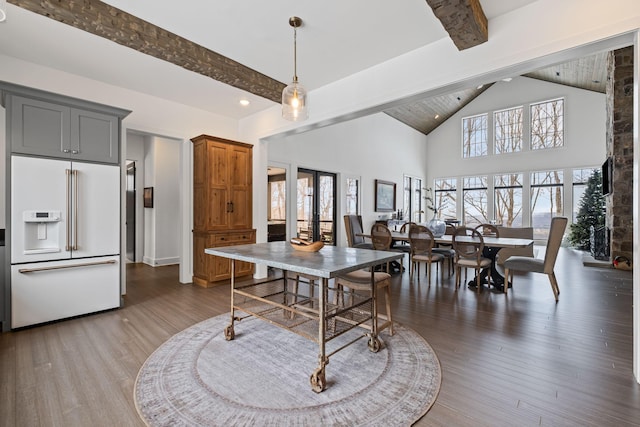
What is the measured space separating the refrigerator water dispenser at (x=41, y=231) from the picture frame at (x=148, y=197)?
3.34 meters

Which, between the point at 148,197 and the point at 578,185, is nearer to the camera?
the point at 148,197

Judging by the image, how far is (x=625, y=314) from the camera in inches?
131

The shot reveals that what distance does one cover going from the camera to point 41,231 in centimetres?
303

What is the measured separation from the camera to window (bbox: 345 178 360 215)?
8.09 meters

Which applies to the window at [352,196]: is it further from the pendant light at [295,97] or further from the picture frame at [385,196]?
the pendant light at [295,97]

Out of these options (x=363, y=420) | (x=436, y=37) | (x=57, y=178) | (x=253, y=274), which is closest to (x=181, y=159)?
(x=57, y=178)

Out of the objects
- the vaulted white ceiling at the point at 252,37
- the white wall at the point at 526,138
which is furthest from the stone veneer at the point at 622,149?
the vaulted white ceiling at the point at 252,37

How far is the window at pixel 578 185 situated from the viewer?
8836mm

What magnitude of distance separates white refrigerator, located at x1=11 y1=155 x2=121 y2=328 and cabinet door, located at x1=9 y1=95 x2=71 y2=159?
109mm

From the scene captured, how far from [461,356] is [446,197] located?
1007 centimetres

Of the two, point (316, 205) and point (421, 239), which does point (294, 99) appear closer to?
point (421, 239)

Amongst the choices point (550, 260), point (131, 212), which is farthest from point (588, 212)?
point (131, 212)

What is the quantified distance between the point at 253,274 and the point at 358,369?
338cm

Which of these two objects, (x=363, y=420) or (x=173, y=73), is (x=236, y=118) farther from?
(x=363, y=420)
